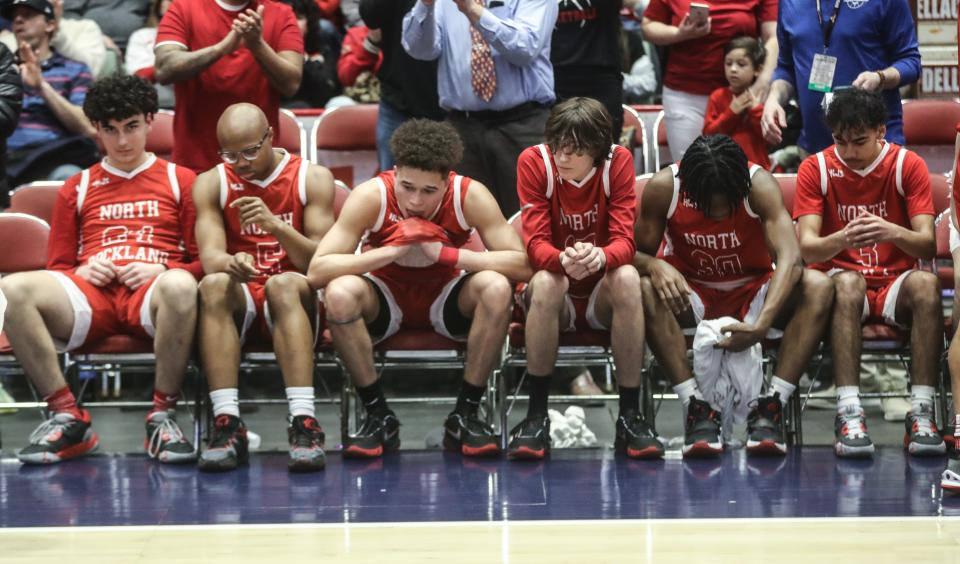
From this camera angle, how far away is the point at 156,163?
5.32 meters

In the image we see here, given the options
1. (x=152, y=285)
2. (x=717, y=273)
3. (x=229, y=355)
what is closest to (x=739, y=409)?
(x=717, y=273)

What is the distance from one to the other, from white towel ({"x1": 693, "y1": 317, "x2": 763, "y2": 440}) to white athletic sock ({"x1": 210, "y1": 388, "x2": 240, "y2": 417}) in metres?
1.63

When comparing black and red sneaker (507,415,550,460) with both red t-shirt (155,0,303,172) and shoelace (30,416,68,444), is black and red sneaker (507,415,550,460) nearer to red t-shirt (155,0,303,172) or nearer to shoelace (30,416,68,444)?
shoelace (30,416,68,444)

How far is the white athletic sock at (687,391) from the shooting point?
4816mm

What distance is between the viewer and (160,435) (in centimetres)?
485

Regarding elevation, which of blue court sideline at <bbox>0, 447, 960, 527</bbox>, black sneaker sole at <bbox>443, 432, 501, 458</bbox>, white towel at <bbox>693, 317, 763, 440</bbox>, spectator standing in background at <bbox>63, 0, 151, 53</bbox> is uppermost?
spectator standing in background at <bbox>63, 0, 151, 53</bbox>

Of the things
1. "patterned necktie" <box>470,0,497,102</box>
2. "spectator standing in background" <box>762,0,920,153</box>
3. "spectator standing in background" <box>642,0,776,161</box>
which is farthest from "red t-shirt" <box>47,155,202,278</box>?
"spectator standing in background" <box>762,0,920,153</box>

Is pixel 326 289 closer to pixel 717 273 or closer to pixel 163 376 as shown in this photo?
pixel 163 376

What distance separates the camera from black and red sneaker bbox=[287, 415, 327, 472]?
4.60 meters

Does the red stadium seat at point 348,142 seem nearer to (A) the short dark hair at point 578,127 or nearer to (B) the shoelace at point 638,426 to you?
(A) the short dark hair at point 578,127

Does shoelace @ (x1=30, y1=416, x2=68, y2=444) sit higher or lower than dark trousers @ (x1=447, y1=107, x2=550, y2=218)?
lower

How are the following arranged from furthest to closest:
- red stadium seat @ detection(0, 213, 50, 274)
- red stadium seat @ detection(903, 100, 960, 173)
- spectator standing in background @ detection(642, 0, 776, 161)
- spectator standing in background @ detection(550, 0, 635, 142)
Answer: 1. red stadium seat @ detection(903, 100, 960, 173)
2. spectator standing in background @ detection(642, 0, 776, 161)
3. spectator standing in background @ detection(550, 0, 635, 142)
4. red stadium seat @ detection(0, 213, 50, 274)

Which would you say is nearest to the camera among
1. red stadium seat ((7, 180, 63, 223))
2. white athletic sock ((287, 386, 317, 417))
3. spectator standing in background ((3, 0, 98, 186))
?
white athletic sock ((287, 386, 317, 417))

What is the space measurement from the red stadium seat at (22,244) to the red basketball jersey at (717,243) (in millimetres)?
2427
